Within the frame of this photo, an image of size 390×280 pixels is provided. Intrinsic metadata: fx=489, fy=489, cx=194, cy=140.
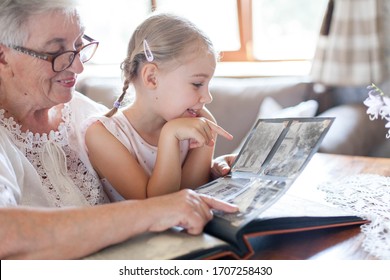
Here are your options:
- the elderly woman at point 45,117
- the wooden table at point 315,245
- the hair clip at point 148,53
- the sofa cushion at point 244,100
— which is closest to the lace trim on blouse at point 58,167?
the elderly woman at point 45,117

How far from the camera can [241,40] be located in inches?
117

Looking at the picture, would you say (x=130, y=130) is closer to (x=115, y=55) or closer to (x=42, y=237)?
(x=42, y=237)

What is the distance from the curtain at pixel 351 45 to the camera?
238 cm

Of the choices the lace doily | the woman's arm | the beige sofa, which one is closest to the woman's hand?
the woman's arm

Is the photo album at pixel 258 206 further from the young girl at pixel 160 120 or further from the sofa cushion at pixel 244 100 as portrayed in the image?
the sofa cushion at pixel 244 100

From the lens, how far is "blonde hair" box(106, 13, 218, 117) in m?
1.21

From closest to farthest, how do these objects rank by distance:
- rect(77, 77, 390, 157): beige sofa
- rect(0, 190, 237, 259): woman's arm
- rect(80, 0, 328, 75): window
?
rect(0, 190, 237, 259): woman's arm
rect(77, 77, 390, 157): beige sofa
rect(80, 0, 328, 75): window

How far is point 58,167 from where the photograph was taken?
1.15 m

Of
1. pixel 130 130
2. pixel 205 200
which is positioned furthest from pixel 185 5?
pixel 205 200

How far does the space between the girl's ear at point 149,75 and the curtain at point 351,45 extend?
4.59ft

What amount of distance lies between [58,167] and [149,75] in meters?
0.32

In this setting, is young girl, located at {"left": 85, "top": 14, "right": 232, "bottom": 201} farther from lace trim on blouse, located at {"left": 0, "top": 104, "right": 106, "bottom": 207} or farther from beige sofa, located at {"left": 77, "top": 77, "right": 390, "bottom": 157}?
beige sofa, located at {"left": 77, "top": 77, "right": 390, "bottom": 157}

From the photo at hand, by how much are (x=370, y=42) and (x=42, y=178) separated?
185 cm

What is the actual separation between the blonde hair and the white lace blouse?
0.12 meters
